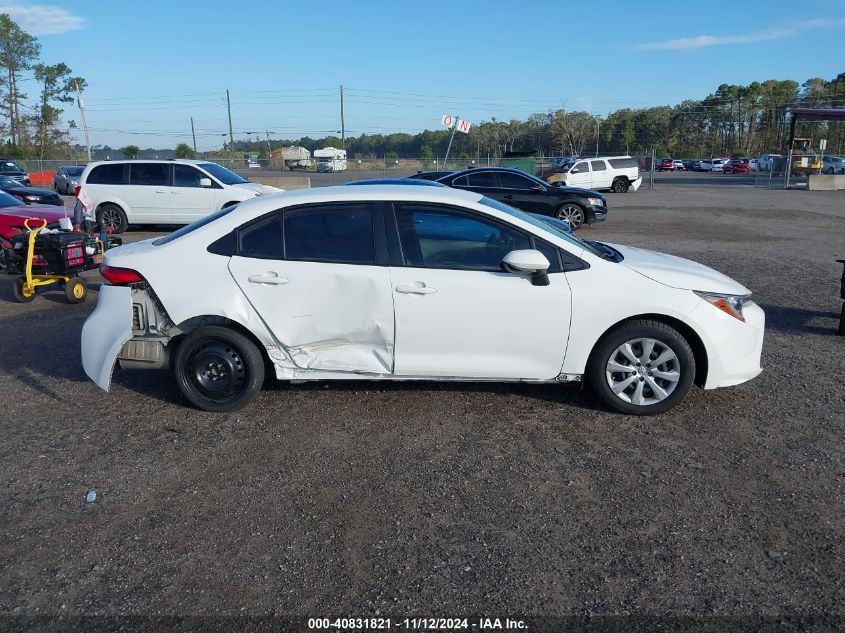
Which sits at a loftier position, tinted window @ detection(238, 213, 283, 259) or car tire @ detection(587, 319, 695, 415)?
tinted window @ detection(238, 213, 283, 259)

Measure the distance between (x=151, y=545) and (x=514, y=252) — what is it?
9.42 ft

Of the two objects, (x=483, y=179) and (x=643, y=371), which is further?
(x=483, y=179)

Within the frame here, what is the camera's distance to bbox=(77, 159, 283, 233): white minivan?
15859mm

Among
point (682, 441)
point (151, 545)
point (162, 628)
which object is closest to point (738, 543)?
point (682, 441)

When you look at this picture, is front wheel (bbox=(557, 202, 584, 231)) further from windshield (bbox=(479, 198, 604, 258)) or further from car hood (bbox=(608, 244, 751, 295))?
windshield (bbox=(479, 198, 604, 258))

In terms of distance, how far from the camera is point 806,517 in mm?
3686

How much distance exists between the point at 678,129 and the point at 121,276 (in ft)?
279

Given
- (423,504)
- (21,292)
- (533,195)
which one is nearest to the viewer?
(423,504)

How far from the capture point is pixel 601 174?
102 ft

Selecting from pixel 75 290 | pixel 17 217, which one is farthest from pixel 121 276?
pixel 17 217

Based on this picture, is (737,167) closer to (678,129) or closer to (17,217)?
(678,129)

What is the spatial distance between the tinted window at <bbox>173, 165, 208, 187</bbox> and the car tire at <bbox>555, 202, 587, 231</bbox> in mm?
8667

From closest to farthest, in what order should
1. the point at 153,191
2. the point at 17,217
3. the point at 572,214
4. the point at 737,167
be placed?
the point at 17,217 → the point at 153,191 → the point at 572,214 → the point at 737,167

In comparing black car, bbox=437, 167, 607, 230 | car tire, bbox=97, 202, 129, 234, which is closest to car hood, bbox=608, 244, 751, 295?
black car, bbox=437, 167, 607, 230
